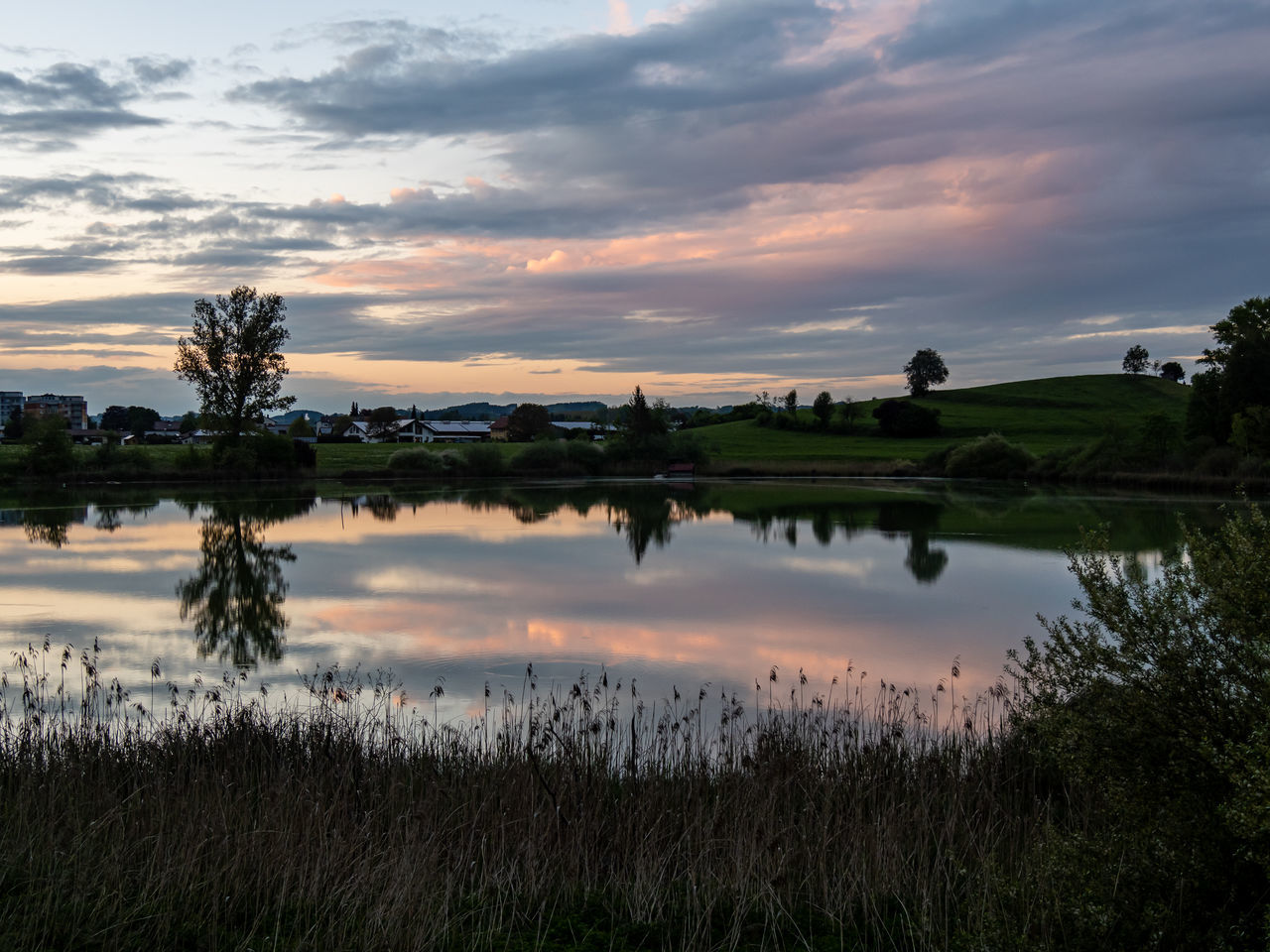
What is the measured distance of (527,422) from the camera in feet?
346

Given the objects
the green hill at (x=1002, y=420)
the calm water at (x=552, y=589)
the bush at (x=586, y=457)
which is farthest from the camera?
the green hill at (x=1002, y=420)

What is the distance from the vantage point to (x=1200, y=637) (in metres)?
4.54

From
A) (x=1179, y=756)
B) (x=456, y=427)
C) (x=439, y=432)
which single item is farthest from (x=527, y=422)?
(x=1179, y=756)

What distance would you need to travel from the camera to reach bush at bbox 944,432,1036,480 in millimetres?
60000

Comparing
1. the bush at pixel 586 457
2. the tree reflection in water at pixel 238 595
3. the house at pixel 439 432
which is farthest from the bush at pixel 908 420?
the tree reflection in water at pixel 238 595

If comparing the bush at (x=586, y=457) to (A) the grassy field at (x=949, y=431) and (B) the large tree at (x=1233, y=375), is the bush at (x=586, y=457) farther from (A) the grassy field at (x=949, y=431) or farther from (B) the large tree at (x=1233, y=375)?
→ (B) the large tree at (x=1233, y=375)

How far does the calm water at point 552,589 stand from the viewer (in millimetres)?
12883

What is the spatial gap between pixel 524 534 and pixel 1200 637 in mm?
25693

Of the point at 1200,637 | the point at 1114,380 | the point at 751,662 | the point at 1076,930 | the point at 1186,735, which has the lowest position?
the point at 751,662

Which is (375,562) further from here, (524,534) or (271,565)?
(524,534)

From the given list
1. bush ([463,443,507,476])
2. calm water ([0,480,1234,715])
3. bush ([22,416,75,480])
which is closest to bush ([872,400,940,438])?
bush ([463,443,507,476])

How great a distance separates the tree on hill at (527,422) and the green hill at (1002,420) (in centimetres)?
1951

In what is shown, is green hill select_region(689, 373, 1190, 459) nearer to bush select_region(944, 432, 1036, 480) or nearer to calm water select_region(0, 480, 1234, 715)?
bush select_region(944, 432, 1036, 480)

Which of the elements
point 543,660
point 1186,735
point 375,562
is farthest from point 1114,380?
point 1186,735
